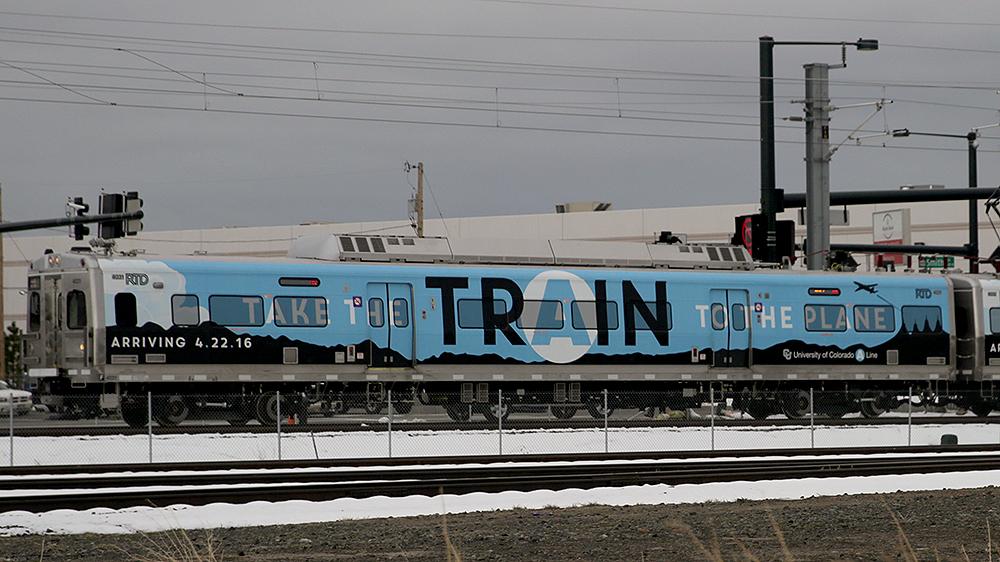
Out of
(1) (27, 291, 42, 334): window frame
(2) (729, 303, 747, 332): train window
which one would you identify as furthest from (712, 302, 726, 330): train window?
(1) (27, 291, 42, 334): window frame

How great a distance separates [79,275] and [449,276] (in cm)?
780

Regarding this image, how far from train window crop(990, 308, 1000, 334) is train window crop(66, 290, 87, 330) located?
22314mm

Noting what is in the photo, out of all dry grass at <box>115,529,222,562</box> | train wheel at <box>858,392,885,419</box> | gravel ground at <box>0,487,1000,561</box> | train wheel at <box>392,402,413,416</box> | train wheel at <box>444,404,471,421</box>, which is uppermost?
dry grass at <box>115,529,222,562</box>

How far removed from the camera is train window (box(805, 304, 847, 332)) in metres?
36.1

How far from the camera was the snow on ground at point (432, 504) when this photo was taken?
671 inches

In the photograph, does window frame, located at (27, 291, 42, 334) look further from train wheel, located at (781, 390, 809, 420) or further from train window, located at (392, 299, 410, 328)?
train wheel, located at (781, 390, 809, 420)

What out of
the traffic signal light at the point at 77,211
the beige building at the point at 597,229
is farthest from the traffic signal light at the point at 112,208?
the beige building at the point at 597,229

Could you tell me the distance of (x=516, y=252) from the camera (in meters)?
34.5

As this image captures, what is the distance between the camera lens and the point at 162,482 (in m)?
20.6

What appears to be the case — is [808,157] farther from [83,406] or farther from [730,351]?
[83,406]

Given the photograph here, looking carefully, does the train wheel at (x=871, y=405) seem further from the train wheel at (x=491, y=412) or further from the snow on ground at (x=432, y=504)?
the snow on ground at (x=432, y=504)

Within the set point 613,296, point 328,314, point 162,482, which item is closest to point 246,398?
point 328,314

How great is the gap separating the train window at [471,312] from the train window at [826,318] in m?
7.92

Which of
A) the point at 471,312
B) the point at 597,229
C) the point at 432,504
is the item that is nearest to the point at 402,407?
the point at 471,312
